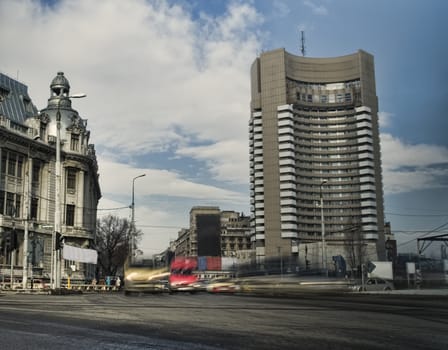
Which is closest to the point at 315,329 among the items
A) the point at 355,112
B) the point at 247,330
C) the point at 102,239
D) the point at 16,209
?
the point at 247,330

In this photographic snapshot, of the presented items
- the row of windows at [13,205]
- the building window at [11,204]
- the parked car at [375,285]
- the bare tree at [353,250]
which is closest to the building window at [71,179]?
the row of windows at [13,205]

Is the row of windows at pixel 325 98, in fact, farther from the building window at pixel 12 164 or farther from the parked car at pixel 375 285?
the parked car at pixel 375 285

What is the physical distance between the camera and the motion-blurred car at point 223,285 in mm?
43906

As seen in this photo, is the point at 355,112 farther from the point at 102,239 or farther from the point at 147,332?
the point at 147,332

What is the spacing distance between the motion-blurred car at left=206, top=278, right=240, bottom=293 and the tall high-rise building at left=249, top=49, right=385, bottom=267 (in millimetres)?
97633

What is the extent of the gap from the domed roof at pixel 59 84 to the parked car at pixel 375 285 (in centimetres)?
4253

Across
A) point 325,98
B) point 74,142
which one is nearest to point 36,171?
point 74,142

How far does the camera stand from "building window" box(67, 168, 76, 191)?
2299 inches

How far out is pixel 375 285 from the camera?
1662 inches

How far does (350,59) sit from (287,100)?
24.9m

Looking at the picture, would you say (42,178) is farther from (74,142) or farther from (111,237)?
(111,237)

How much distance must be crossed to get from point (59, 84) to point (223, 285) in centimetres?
3461

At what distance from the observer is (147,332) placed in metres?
7.52

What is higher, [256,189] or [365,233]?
[256,189]
